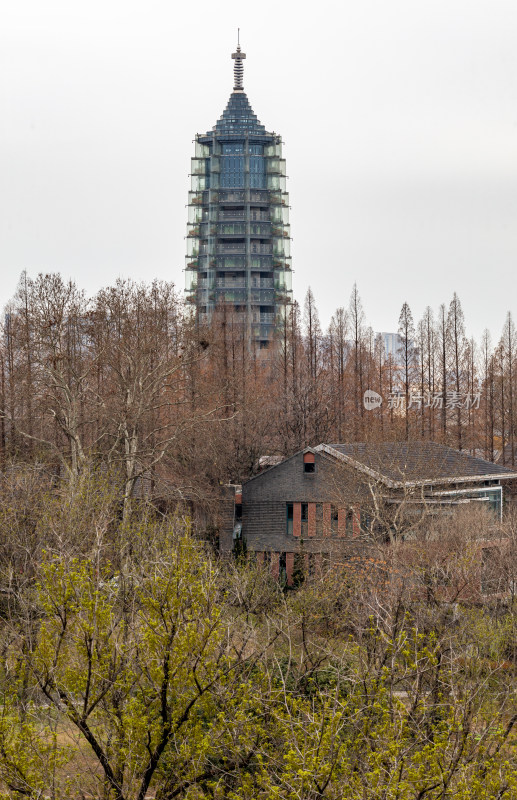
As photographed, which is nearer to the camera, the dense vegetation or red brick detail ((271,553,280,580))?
the dense vegetation

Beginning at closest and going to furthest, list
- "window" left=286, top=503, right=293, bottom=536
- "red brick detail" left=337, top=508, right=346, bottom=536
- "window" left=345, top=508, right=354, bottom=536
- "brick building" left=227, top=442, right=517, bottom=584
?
"brick building" left=227, top=442, right=517, bottom=584 < "window" left=345, top=508, right=354, bottom=536 < "red brick detail" left=337, top=508, right=346, bottom=536 < "window" left=286, top=503, right=293, bottom=536

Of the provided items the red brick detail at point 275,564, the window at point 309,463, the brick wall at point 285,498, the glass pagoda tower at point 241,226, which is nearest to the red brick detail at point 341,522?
the brick wall at point 285,498

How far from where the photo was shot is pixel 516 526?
29.1m

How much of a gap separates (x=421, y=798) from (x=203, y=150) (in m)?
86.8

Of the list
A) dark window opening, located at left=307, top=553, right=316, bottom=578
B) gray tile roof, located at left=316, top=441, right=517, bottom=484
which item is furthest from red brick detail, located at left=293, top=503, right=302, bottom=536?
gray tile roof, located at left=316, top=441, right=517, bottom=484

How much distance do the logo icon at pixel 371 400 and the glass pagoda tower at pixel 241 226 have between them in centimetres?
3264

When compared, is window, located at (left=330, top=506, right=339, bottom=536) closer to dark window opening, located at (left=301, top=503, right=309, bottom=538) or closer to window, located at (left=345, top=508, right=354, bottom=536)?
window, located at (left=345, top=508, right=354, bottom=536)

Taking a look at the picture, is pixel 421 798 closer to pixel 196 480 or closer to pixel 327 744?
pixel 327 744

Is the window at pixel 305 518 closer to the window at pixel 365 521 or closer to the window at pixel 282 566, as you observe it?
the window at pixel 282 566

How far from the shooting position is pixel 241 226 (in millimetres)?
89625

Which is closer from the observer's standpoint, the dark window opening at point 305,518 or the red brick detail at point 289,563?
the red brick detail at point 289,563

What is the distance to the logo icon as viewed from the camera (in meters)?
55.4

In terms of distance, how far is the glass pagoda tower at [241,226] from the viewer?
88.8 meters

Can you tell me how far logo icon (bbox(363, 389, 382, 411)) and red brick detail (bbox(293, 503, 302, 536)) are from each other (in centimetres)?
1966
